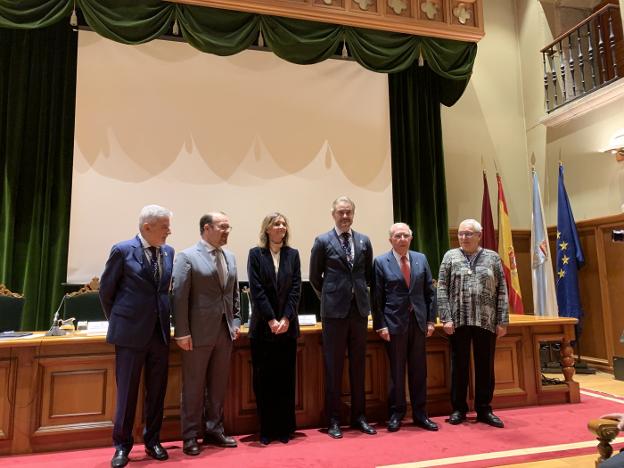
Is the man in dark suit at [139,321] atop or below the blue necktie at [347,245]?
below

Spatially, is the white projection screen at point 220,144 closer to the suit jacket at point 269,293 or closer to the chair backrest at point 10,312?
the chair backrest at point 10,312

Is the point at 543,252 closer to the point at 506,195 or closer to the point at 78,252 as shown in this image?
the point at 506,195

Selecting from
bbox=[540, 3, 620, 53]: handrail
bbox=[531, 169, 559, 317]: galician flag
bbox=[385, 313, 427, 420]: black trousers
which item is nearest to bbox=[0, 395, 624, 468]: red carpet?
bbox=[385, 313, 427, 420]: black trousers

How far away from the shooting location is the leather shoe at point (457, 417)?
300 cm

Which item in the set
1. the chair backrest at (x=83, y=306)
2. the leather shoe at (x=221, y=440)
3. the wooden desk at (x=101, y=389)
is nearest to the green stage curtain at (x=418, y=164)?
the wooden desk at (x=101, y=389)

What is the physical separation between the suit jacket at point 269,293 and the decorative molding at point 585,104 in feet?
14.1

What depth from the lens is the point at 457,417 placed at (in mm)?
3012

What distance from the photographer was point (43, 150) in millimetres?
4422

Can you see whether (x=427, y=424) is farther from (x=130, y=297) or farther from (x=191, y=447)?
(x=130, y=297)

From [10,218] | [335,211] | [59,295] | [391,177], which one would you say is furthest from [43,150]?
[391,177]

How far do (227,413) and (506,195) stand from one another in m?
4.89

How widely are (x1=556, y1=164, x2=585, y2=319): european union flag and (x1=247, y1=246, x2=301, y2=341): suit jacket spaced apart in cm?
381

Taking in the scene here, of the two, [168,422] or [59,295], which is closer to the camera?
[168,422]

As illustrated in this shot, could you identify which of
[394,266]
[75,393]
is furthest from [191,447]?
[394,266]
